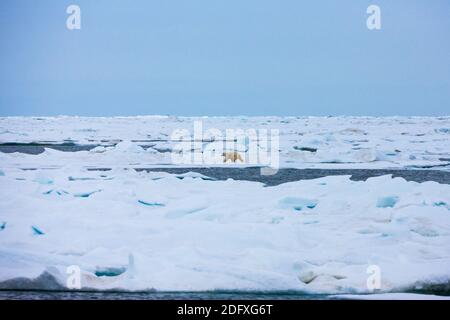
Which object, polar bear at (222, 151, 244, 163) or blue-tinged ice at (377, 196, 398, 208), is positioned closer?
blue-tinged ice at (377, 196, 398, 208)

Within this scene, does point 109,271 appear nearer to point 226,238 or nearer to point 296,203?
point 226,238

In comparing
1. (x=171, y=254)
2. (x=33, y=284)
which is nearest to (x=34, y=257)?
(x=33, y=284)

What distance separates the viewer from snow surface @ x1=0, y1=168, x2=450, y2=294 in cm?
219

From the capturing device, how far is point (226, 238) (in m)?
2.66

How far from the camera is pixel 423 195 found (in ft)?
12.4

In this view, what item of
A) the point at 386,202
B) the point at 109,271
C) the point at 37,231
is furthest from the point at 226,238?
the point at 386,202

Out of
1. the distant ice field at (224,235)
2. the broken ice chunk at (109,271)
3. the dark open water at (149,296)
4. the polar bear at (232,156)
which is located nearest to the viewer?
the dark open water at (149,296)

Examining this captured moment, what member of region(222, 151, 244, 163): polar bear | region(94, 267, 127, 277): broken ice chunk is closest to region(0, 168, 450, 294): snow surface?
region(94, 267, 127, 277): broken ice chunk

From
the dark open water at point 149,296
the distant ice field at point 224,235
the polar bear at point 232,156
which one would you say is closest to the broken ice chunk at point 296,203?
the distant ice field at point 224,235

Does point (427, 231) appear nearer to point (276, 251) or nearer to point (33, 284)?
point (276, 251)

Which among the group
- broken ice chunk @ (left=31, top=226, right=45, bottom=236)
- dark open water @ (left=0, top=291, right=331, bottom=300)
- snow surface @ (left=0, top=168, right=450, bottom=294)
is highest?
broken ice chunk @ (left=31, top=226, right=45, bottom=236)

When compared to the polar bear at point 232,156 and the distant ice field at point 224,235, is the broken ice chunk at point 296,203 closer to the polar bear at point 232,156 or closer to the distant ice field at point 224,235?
the distant ice field at point 224,235

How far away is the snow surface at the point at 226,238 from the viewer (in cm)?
219

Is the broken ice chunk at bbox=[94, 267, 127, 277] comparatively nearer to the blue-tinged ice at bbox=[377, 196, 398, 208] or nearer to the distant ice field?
the distant ice field
